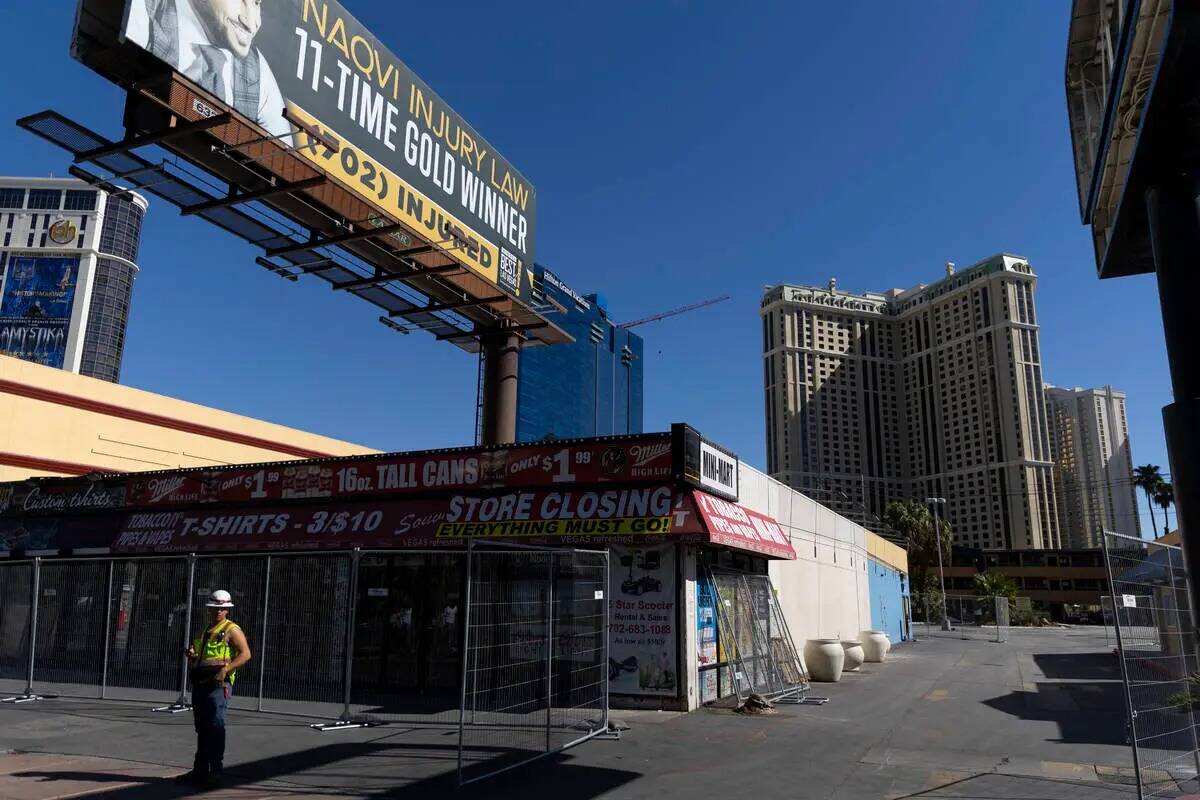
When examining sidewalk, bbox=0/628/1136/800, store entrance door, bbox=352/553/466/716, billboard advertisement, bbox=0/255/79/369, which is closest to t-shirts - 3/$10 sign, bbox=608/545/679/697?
sidewalk, bbox=0/628/1136/800

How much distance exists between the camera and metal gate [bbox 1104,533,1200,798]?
7527 mm

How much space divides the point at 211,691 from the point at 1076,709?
14.5 m

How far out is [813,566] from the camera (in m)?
23.0

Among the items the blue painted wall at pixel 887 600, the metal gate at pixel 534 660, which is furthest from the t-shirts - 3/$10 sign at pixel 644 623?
the blue painted wall at pixel 887 600

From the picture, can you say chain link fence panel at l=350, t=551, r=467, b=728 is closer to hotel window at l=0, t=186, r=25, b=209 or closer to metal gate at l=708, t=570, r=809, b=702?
metal gate at l=708, t=570, r=809, b=702

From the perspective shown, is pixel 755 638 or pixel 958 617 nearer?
pixel 755 638

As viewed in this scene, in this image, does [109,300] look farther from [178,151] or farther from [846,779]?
[846,779]

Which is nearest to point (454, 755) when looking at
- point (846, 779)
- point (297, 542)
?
point (846, 779)

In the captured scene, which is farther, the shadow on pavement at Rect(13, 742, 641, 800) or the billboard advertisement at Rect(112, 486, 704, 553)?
the billboard advertisement at Rect(112, 486, 704, 553)

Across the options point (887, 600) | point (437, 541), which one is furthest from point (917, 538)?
point (437, 541)

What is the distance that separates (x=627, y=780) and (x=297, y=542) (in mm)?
10414

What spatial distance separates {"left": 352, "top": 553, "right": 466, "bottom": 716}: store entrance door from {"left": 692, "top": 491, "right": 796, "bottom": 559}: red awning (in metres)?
4.73

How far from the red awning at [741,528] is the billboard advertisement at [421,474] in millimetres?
1024

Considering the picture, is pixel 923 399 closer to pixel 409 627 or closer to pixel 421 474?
pixel 421 474
